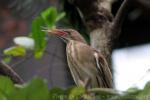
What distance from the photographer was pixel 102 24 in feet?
4.20

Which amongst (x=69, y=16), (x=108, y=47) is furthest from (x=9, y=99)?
(x=69, y=16)

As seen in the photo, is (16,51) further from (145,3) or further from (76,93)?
(76,93)

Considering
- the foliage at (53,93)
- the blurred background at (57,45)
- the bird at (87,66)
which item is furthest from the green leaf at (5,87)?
the blurred background at (57,45)

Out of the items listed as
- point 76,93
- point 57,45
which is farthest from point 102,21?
point 57,45

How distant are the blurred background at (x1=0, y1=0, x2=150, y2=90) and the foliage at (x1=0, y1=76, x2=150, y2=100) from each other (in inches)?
38.5

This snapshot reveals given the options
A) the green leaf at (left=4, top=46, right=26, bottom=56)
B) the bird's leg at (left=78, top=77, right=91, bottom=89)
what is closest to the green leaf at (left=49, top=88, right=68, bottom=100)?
the bird's leg at (left=78, top=77, right=91, bottom=89)

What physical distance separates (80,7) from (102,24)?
67mm

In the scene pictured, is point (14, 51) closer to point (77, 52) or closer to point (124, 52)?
point (77, 52)

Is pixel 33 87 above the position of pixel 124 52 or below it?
above

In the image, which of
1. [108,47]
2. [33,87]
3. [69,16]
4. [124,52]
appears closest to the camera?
[33,87]

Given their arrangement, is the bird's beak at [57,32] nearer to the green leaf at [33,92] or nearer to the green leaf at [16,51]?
the green leaf at [16,51]

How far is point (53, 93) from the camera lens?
662 mm

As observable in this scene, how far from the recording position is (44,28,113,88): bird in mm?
1229

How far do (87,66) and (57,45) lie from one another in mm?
933
